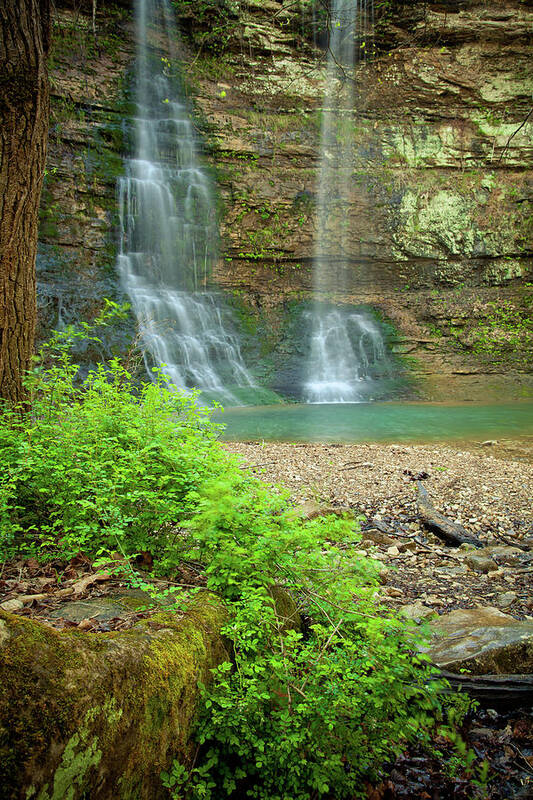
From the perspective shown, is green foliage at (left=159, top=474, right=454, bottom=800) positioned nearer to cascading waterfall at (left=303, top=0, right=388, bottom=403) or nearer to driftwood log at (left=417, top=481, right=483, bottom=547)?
driftwood log at (left=417, top=481, right=483, bottom=547)

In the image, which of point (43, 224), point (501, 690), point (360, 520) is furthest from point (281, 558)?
point (43, 224)

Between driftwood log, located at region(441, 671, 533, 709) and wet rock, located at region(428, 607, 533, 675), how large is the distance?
0.08 meters

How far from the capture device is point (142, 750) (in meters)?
1.41

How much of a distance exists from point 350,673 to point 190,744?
0.61 m

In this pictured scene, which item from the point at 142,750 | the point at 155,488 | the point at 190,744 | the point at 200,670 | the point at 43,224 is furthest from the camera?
the point at 43,224

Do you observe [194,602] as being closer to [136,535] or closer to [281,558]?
[281,558]

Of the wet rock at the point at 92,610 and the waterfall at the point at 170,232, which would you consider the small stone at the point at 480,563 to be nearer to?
the wet rock at the point at 92,610

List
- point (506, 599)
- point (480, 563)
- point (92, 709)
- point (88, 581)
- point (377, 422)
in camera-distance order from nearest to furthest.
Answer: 1. point (92, 709)
2. point (88, 581)
3. point (506, 599)
4. point (480, 563)
5. point (377, 422)

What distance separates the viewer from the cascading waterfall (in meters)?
18.5

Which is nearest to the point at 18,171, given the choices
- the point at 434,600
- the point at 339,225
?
the point at 434,600

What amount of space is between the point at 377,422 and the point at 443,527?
26.2ft

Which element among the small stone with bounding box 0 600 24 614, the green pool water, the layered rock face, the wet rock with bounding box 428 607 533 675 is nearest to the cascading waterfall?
the layered rock face

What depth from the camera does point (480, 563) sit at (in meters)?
4.02

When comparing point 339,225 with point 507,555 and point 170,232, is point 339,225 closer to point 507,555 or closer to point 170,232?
point 170,232
